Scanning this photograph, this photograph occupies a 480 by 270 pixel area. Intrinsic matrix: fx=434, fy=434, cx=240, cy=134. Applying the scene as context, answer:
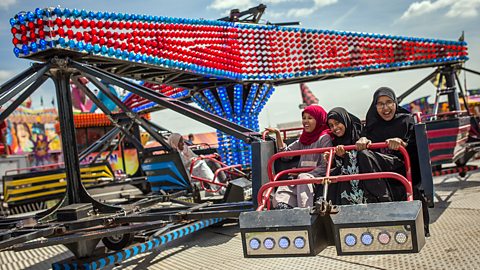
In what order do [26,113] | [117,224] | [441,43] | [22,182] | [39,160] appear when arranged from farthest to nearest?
[26,113], [39,160], [441,43], [22,182], [117,224]

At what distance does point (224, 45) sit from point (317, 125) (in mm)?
5996

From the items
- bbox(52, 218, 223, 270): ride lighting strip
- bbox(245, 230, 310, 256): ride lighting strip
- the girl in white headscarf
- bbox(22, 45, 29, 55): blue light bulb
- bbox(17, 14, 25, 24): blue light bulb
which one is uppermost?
bbox(17, 14, 25, 24): blue light bulb

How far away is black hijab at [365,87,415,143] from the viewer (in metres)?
3.39

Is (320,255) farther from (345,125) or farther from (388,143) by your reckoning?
(388,143)

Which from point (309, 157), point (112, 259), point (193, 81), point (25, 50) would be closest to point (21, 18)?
point (25, 50)

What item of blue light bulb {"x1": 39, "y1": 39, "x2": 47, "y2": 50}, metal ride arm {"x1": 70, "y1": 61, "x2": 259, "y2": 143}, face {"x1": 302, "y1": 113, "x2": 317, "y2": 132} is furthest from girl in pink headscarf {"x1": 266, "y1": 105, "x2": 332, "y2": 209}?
blue light bulb {"x1": 39, "y1": 39, "x2": 47, "y2": 50}

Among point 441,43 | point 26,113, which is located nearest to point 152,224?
point 441,43

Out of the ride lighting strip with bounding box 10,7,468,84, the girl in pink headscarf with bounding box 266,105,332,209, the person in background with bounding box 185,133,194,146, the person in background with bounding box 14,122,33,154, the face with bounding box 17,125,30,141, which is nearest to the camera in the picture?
A: the girl in pink headscarf with bounding box 266,105,332,209

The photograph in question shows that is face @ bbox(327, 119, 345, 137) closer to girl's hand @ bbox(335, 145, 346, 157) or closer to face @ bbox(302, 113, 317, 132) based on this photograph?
face @ bbox(302, 113, 317, 132)

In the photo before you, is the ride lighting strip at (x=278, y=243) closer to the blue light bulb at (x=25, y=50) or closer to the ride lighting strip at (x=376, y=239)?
the ride lighting strip at (x=376, y=239)

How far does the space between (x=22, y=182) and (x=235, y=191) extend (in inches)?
244

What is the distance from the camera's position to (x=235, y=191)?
17.3 ft

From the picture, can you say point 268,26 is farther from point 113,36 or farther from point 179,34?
point 113,36

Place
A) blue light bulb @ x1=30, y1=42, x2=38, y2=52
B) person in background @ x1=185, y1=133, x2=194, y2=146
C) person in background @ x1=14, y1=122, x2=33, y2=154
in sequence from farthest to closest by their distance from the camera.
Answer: person in background @ x1=14, y1=122, x2=33, y2=154
person in background @ x1=185, y1=133, x2=194, y2=146
blue light bulb @ x1=30, y1=42, x2=38, y2=52
